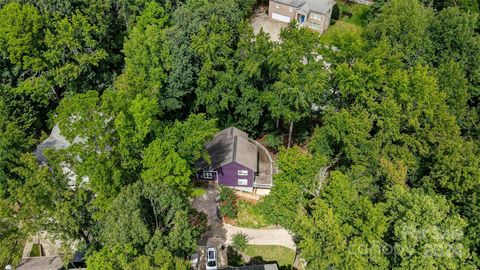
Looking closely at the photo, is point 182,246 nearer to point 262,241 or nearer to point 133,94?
point 262,241

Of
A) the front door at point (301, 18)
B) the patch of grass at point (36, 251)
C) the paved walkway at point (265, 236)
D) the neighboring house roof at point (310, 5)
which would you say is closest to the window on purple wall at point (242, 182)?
the paved walkway at point (265, 236)

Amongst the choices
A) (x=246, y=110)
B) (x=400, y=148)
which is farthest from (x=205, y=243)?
(x=400, y=148)

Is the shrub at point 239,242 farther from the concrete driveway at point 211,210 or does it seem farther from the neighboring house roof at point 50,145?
the neighboring house roof at point 50,145

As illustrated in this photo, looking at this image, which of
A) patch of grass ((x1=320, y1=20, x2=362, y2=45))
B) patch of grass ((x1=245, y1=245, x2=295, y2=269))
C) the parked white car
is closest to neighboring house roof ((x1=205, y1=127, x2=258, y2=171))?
patch of grass ((x1=245, y1=245, x2=295, y2=269))

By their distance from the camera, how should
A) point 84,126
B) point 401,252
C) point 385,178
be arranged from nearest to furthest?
point 401,252 → point 84,126 → point 385,178

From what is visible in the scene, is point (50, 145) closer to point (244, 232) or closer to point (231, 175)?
point (231, 175)

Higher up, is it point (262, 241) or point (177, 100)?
point (177, 100)

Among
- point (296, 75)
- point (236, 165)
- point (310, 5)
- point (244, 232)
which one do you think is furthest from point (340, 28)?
point (244, 232)
